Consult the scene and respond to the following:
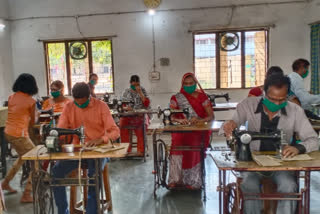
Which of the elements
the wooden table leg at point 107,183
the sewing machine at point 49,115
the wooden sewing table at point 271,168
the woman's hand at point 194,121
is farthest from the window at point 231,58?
the wooden sewing table at point 271,168

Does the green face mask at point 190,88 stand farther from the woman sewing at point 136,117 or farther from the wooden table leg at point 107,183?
the woman sewing at point 136,117

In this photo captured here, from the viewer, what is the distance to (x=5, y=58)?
23.9 feet

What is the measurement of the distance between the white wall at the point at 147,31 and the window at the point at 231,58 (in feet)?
0.69

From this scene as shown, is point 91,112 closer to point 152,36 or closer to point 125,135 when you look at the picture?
point 125,135

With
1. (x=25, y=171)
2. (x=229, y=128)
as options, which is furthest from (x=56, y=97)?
(x=229, y=128)

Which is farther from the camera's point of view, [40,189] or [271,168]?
[40,189]

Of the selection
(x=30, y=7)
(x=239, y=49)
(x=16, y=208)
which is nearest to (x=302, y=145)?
(x=16, y=208)

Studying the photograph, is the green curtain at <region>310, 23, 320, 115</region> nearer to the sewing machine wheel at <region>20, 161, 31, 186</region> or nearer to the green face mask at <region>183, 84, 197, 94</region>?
the green face mask at <region>183, 84, 197, 94</region>

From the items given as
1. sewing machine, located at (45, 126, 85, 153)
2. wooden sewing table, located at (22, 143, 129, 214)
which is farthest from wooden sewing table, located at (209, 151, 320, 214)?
sewing machine, located at (45, 126, 85, 153)

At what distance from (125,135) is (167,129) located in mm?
2059

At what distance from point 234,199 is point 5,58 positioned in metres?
6.80

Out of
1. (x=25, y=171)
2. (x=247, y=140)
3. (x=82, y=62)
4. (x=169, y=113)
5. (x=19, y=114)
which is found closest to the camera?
(x=247, y=140)

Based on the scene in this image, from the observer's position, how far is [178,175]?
11.6 feet

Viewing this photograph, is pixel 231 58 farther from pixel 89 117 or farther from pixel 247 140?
pixel 247 140
